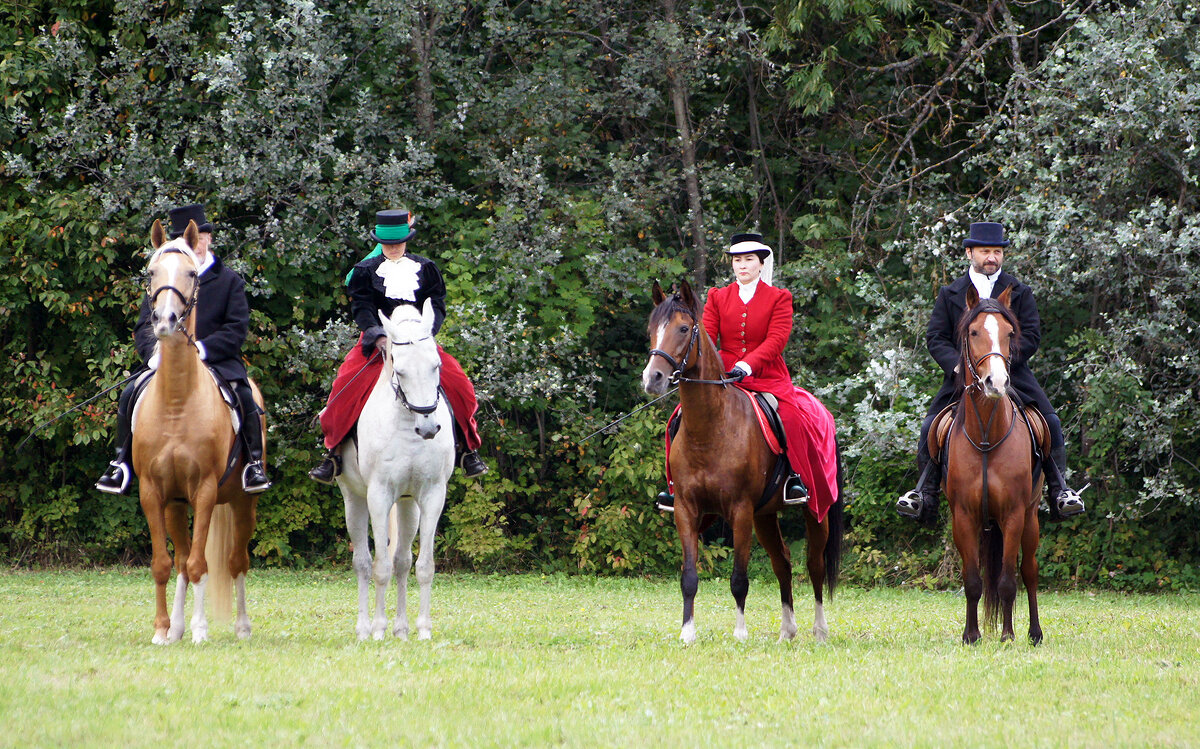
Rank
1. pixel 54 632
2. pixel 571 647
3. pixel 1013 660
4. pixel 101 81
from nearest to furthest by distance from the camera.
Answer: pixel 1013 660 → pixel 571 647 → pixel 54 632 → pixel 101 81

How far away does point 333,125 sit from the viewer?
58.1 ft

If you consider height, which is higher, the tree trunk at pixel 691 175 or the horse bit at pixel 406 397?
the tree trunk at pixel 691 175

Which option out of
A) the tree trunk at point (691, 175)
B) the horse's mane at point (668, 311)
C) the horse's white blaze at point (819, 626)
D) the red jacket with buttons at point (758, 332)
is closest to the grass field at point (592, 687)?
the horse's white blaze at point (819, 626)

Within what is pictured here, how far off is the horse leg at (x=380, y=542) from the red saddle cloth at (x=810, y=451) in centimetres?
206

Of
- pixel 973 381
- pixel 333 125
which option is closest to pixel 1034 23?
pixel 333 125

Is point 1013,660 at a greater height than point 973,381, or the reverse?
point 973,381

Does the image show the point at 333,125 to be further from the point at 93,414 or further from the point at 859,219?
the point at 859,219

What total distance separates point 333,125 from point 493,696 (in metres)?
12.8

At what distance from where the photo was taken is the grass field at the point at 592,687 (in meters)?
5.57

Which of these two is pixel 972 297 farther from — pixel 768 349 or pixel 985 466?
pixel 768 349

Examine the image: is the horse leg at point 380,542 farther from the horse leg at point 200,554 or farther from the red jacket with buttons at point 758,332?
the red jacket with buttons at point 758,332

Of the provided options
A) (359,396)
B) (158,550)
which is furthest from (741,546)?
(158,550)

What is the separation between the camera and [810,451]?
31.8 ft

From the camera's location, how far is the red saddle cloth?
9.55m
